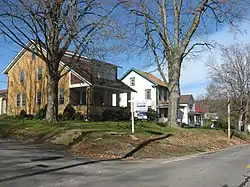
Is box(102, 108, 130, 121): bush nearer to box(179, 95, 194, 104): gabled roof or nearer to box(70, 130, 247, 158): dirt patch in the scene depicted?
box(70, 130, 247, 158): dirt patch

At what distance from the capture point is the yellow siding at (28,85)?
132 feet

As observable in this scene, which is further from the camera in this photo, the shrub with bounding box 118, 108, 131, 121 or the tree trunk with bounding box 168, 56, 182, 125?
the shrub with bounding box 118, 108, 131, 121

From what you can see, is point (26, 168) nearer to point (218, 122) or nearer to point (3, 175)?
point (3, 175)

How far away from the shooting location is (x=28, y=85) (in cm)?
4244

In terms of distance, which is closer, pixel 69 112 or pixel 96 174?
pixel 96 174

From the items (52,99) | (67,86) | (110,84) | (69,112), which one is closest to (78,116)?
(69,112)

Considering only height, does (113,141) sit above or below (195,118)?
above

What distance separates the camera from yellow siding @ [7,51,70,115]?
4017cm

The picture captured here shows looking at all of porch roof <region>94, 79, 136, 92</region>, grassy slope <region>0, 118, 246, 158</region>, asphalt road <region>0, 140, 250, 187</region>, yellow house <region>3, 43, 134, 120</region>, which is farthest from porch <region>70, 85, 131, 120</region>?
asphalt road <region>0, 140, 250, 187</region>

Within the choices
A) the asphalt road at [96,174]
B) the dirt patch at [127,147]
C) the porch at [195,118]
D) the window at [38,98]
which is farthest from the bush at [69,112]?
the porch at [195,118]

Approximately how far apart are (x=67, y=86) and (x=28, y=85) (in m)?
6.71

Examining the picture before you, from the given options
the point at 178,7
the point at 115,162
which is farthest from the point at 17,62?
the point at 115,162

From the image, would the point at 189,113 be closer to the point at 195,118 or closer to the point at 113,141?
the point at 195,118

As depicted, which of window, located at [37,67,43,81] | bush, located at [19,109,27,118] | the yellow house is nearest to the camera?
the yellow house
